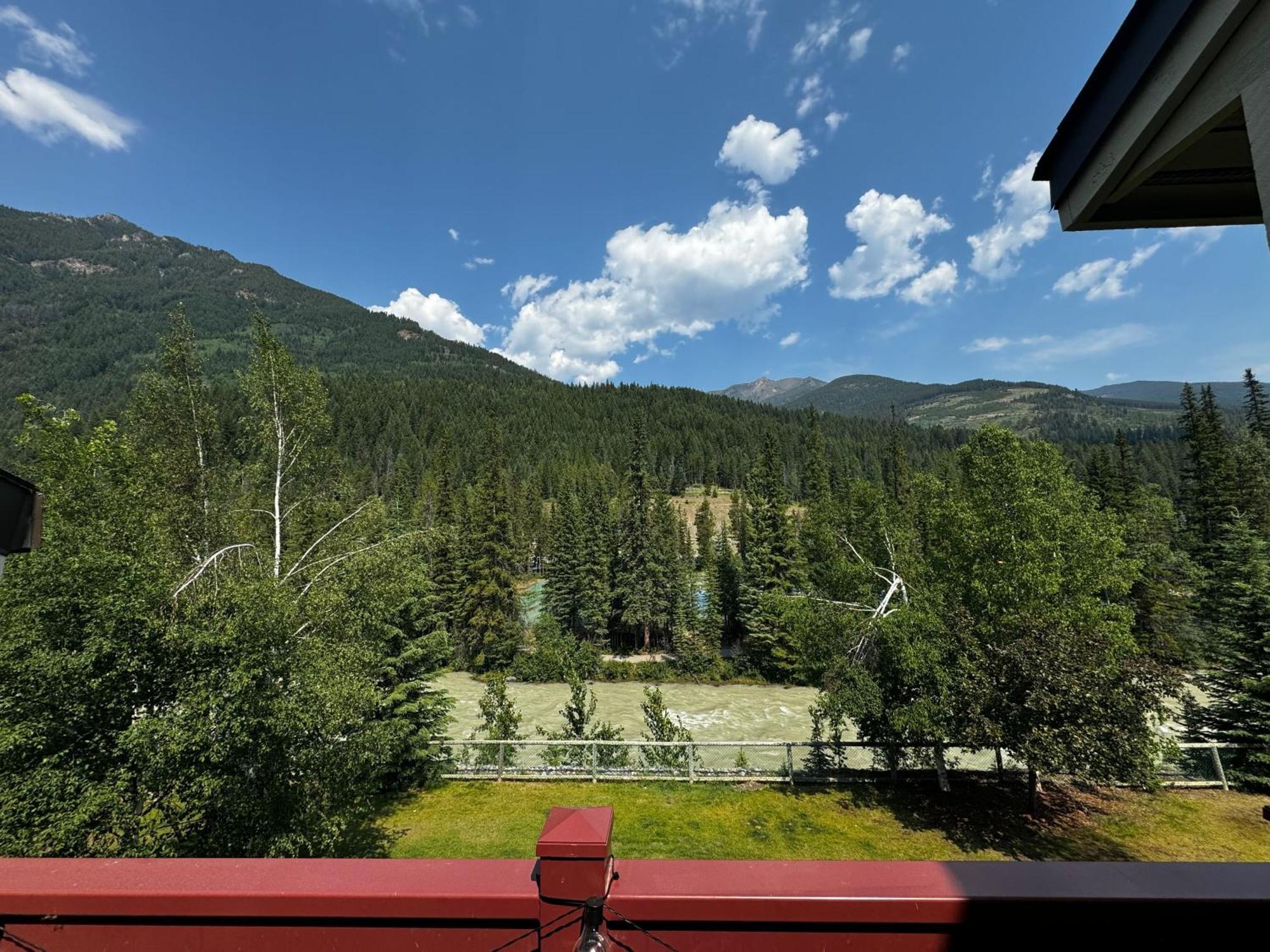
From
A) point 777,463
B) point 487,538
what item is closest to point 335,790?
point 487,538

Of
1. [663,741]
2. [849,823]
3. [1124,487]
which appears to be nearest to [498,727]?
[663,741]

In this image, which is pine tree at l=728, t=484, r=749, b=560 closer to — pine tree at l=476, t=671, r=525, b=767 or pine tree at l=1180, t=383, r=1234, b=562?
pine tree at l=1180, t=383, r=1234, b=562

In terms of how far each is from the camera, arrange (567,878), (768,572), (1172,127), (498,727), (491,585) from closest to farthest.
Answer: (567,878), (1172,127), (498,727), (768,572), (491,585)

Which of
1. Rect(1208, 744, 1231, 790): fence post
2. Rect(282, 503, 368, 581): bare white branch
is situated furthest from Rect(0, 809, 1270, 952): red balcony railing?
Rect(1208, 744, 1231, 790): fence post

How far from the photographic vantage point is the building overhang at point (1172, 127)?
163 centimetres

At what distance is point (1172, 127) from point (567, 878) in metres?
3.42

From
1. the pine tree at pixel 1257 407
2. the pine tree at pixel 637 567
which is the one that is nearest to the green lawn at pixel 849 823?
the pine tree at pixel 637 567

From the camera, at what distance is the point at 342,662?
947cm

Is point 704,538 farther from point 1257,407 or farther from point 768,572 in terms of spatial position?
point 1257,407

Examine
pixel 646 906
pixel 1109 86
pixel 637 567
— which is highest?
pixel 1109 86

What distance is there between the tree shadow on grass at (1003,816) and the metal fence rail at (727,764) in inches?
22.7

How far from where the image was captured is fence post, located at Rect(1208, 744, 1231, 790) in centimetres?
1446

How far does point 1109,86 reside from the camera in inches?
89.6

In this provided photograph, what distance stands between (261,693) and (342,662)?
1.75 meters
